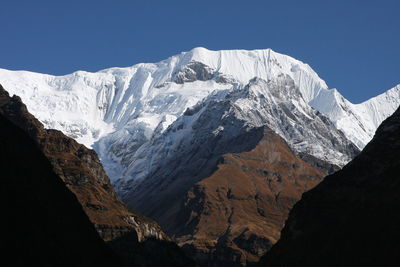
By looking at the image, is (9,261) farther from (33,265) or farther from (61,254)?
(61,254)

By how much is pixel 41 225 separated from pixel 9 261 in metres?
29.8

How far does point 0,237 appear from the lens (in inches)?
6713

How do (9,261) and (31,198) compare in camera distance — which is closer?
(9,261)

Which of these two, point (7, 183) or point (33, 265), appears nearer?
point (33, 265)

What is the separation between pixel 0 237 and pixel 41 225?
24693mm

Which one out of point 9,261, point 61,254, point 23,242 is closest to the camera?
point 9,261

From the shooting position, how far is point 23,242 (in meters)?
177

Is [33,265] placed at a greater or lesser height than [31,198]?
lesser

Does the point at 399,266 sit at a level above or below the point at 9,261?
above

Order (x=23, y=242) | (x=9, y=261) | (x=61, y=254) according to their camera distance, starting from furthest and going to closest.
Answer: (x=61, y=254) → (x=23, y=242) → (x=9, y=261)

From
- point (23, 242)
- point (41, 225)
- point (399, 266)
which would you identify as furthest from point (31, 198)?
point (399, 266)

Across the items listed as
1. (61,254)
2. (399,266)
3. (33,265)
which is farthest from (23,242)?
(399,266)

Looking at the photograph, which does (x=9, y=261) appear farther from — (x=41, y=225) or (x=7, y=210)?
(x=41, y=225)

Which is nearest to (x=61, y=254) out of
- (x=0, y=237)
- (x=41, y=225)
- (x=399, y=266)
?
(x=41, y=225)
